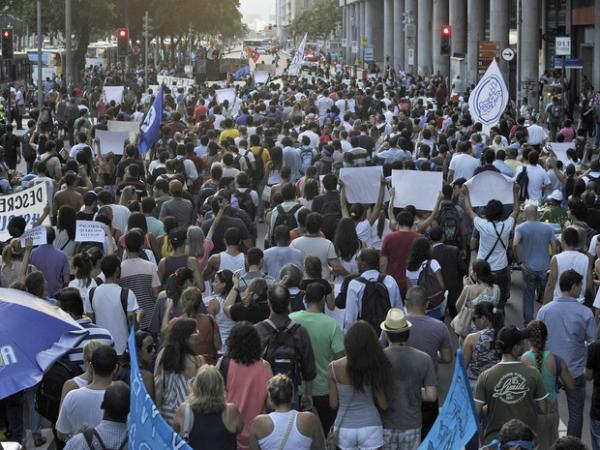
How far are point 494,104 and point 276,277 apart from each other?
12144 millimetres

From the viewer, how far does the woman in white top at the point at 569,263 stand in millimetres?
12180

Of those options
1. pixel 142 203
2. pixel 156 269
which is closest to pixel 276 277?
pixel 156 269

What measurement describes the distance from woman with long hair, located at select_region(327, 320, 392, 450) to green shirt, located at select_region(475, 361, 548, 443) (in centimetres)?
66

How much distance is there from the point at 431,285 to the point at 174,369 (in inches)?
162

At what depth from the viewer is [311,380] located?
30.6 ft

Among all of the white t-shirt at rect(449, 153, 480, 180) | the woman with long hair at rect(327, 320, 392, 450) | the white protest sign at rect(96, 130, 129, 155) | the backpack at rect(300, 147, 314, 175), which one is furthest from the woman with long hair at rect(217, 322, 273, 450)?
the white protest sign at rect(96, 130, 129, 155)

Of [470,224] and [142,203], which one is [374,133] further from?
[142,203]

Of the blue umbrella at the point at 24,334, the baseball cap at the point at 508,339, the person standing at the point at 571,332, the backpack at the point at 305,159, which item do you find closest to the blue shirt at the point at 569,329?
the person standing at the point at 571,332

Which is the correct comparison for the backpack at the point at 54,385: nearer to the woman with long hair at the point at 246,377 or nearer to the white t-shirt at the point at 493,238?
the woman with long hair at the point at 246,377

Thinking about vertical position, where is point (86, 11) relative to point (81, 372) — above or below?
above

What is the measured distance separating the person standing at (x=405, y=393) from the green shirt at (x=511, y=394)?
35 centimetres

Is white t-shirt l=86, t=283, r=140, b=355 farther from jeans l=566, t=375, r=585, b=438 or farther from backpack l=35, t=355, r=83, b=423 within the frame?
jeans l=566, t=375, r=585, b=438

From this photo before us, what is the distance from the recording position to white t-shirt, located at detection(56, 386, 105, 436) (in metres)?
8.31

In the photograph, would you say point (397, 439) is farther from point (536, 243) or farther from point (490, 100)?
point (490, 100)
